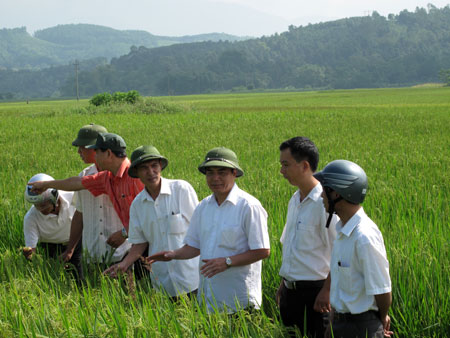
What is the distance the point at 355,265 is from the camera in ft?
8.73

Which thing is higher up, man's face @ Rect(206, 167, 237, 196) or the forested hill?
the forested hill

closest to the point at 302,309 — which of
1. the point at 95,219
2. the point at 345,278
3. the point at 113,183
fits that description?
the point at 345,278

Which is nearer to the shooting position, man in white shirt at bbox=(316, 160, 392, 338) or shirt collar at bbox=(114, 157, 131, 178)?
man in white shirt at bbox=(316, 160, 392, 338)

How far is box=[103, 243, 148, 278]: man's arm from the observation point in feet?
12.1

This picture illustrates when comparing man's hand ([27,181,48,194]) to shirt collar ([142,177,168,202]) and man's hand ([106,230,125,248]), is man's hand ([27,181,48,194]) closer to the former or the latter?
man's hand ([106,230,125,248])

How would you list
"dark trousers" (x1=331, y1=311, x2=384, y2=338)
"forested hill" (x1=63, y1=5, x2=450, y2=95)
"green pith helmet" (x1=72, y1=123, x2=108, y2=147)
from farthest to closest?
"forested hill" (x1=63, y1=5, x2=450, y2=95)
"green pith helmet" (x1=72, y1=123, x2=108, y2=147)
"dark trousers" (x1=331, y1=311, x2=384, y2=338)

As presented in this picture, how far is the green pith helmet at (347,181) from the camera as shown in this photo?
8.93 ft

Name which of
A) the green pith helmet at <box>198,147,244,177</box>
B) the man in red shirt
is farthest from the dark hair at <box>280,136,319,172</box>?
the man in red shirt

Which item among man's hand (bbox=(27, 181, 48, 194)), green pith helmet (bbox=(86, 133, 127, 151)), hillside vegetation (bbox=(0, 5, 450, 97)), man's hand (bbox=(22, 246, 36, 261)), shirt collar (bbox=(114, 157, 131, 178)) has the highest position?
hillside vegetation (bbox=(0, 5, 450, 97))

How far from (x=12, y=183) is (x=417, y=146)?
26.6 ft

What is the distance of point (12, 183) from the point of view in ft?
28.2

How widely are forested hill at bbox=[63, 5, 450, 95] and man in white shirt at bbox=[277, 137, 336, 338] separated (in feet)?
425

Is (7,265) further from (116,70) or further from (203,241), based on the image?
(116,70)

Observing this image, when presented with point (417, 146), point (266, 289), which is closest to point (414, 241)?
point (266, 289)
